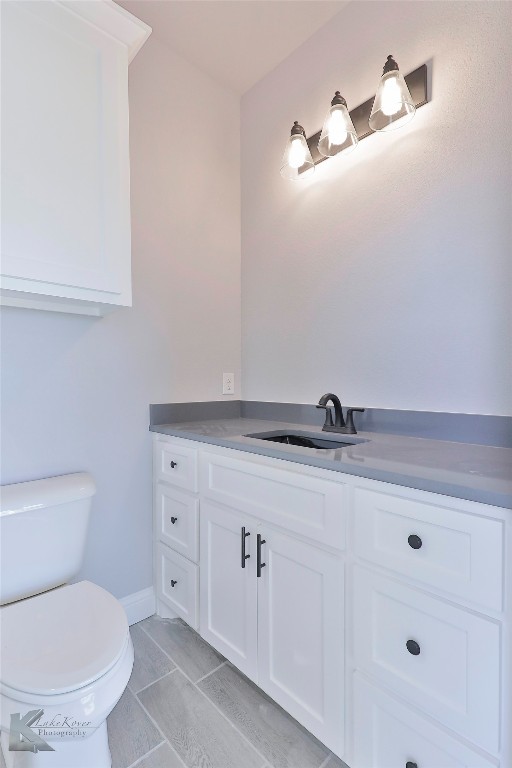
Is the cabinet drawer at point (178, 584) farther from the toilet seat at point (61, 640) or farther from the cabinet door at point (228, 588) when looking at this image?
the toilet seat at point (61, 640)

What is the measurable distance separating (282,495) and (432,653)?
0.50 m

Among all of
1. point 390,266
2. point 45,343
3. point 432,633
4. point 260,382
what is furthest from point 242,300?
point 432,633

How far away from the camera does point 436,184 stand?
130cm

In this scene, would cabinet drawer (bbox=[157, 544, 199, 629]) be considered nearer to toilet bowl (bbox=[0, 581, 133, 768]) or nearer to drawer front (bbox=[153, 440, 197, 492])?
drawer front (bbox=[153, 440, 197, 492])

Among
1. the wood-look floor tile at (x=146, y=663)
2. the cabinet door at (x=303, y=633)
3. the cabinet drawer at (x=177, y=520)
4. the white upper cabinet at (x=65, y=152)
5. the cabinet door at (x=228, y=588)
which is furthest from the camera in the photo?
the cabinet drawer at (x=177, y=520)

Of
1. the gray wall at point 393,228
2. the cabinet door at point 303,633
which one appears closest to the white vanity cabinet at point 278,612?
the cabinet door at point 303,633

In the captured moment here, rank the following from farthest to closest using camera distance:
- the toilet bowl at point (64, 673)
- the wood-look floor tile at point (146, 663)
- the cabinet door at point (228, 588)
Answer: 1. the wood-look floor tile at point (146, 663)
2. the cabinet door at point (228, 588)
3. the toilet bowl at point (64, 673)

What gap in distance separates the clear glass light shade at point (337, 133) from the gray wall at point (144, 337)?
670 millimetres

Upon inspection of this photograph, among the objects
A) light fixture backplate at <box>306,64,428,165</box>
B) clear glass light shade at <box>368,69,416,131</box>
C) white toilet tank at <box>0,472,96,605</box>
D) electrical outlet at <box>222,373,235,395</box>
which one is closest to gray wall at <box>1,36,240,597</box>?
electrical outlet at <box>222,373,235,395</box>

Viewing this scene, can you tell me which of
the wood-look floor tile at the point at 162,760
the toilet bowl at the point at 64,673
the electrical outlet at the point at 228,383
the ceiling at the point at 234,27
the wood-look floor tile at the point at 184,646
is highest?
the ceiling at the point at 234,27

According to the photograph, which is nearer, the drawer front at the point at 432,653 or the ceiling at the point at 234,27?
the drawer front at the point at 432,653

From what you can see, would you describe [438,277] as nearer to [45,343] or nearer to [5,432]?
[45,343]

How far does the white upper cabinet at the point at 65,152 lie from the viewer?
3.59 feet

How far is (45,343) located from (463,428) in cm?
153
